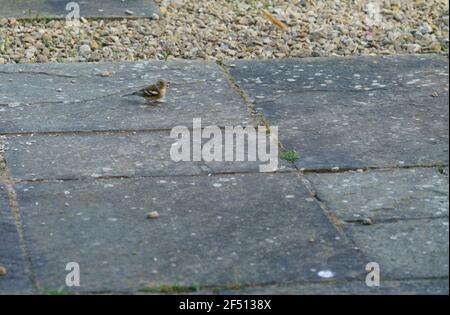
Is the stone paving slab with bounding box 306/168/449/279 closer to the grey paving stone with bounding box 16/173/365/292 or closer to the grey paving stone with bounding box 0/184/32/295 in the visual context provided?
the grey paving stone with bounding box 16/173/365/292

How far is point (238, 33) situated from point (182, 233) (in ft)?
10.9

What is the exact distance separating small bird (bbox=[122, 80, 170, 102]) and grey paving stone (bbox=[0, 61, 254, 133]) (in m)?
0.06

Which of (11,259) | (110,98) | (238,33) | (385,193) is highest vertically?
(238,33)

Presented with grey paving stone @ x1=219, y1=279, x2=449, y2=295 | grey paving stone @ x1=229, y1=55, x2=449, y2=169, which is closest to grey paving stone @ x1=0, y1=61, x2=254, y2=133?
grey paving stone @ x1=229, y1=55, x2=449, y2=169

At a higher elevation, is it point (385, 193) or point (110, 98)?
point (110, 98)

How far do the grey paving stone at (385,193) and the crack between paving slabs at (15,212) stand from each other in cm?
134

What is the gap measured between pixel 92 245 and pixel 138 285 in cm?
39

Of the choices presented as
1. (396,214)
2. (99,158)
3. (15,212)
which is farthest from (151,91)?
(396,214)

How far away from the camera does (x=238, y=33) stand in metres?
7.09

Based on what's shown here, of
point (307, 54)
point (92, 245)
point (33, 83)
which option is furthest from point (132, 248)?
point (307, 54)

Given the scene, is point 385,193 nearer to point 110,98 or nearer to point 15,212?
point 15,212

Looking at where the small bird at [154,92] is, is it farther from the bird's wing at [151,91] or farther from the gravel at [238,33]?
the gravel at [238,33]
